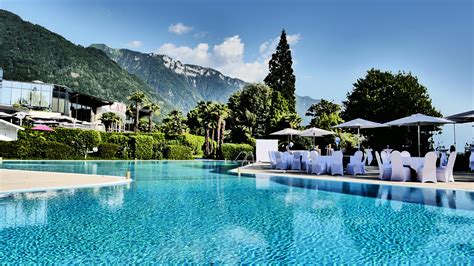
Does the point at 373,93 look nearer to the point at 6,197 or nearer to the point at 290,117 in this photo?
the point at 290,117

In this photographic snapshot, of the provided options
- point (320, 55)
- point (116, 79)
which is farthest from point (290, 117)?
point (116, 79)

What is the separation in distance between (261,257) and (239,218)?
7.01ft

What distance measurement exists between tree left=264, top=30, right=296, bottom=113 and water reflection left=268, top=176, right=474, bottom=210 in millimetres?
32279

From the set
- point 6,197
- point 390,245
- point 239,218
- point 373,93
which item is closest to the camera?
point 390,245

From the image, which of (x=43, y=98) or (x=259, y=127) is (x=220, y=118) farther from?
(x=43, y=98)

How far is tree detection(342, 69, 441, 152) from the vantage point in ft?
86.4

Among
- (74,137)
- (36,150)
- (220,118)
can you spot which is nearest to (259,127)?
(220,118)

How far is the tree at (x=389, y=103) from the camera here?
26.3 meters

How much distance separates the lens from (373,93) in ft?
95.6

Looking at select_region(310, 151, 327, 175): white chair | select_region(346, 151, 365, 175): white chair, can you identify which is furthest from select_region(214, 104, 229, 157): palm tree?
select_region(346, 151, 365, 175): white chair

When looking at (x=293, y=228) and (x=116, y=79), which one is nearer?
(x=293, y=228)

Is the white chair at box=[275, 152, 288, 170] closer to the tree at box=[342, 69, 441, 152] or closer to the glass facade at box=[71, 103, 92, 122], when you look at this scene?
the tree at box=[342, 69, 441, 152]

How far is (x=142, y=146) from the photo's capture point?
27.7 meters

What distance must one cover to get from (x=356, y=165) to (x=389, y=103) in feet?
50.4
